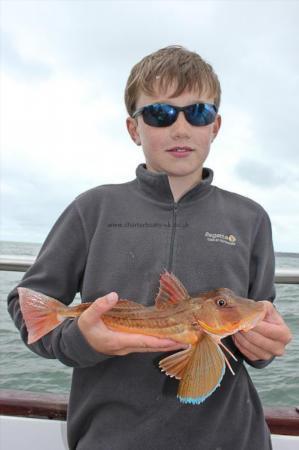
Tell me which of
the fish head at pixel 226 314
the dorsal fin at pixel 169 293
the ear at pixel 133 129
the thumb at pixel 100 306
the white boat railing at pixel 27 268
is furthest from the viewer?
the white boat railing at pixel 27 268

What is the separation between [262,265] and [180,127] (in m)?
0.90

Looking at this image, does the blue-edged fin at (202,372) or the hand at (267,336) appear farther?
the hand at (267,336)

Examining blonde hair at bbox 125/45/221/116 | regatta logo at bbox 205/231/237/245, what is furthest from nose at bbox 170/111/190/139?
regatta logo at bbox 205/231/237/245

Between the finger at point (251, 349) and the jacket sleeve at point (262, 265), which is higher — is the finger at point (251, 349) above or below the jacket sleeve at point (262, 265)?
below

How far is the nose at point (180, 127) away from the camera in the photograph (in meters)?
2.51

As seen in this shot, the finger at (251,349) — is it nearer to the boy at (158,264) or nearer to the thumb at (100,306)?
the boy at (158,264)

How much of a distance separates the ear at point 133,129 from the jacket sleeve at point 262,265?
0.88 meters

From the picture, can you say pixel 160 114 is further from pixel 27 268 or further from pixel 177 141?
pixel 27 268

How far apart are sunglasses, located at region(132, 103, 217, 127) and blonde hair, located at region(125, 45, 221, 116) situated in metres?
0.11

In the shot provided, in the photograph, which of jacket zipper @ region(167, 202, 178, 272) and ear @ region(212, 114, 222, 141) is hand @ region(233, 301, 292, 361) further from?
ear @ region(212, 114, 222, 141)

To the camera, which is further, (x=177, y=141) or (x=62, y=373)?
(x=62, y=373)

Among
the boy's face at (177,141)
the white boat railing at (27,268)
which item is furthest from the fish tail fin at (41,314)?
the white boat railing at (27,268)

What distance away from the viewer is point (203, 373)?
192cm

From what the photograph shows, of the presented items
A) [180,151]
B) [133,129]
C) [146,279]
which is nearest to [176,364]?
[146,279]
